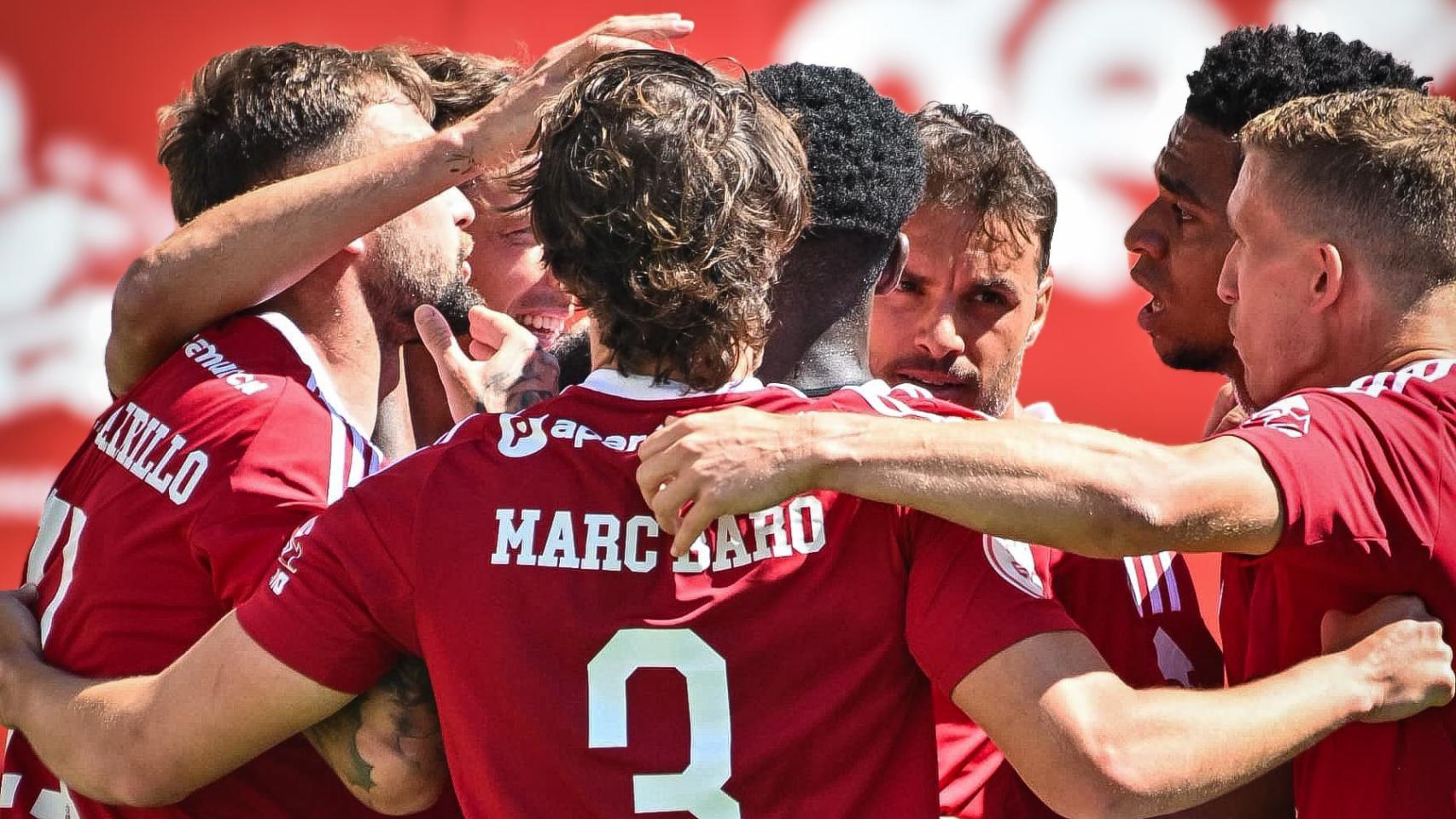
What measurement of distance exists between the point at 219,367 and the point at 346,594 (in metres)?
0.70

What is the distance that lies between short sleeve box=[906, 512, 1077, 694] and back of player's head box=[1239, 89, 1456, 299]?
836mm

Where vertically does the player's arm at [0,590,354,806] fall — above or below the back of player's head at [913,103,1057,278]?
below

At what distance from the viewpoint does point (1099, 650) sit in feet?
7.97

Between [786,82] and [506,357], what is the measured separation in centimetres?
114

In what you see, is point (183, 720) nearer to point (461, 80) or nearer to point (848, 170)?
point (848, 170)

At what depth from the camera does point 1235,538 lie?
1.94 m

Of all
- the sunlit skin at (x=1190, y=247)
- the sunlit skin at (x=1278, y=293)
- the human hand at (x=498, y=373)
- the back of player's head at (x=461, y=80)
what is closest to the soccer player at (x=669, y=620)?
the sunlit skin at (x=1278, y=293)

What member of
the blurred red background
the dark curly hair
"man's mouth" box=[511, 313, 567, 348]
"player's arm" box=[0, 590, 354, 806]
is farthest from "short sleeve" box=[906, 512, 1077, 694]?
the blurred red background

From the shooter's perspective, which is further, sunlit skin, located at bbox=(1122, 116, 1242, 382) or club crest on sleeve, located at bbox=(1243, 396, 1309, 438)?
sunlit skin, located at bbox=(1122, 116, 1242, 382)

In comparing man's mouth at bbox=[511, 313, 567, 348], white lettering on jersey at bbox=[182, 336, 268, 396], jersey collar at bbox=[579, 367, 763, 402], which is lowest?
white lettering on jersey at bbox=[182, 336, 268, 396]

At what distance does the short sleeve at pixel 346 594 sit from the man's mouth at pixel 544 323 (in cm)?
232

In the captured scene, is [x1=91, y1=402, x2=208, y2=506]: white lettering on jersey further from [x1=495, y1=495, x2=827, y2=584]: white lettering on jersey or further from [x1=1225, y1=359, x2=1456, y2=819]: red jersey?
[x1=1225, y1=359, x2=1456, y2=819]: red jersey

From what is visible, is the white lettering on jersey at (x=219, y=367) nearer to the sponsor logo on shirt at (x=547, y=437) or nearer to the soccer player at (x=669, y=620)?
the soccer player at (x=669, y=620)

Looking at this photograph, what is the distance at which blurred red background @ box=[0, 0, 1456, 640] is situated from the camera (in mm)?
4918
